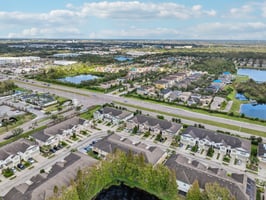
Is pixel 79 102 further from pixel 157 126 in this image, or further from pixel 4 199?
pixel 4 199

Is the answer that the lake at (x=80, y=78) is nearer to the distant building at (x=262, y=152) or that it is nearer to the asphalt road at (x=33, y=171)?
the asphalt road at (x=33, y=171)

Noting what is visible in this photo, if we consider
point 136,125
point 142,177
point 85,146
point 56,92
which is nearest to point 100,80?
point 56,92

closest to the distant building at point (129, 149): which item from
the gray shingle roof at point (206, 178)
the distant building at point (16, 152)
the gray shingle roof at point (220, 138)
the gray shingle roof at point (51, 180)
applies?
the gray shingle roof at point (206, 178)

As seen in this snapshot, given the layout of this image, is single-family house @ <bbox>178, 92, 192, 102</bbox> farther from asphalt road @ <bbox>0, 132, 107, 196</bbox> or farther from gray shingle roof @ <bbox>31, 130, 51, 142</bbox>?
gray shingle roof @ <bbox>31, 130, 51, 142</bbox>

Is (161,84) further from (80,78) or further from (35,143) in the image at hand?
(35,143)

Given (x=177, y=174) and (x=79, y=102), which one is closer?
(x=177, y=174)
